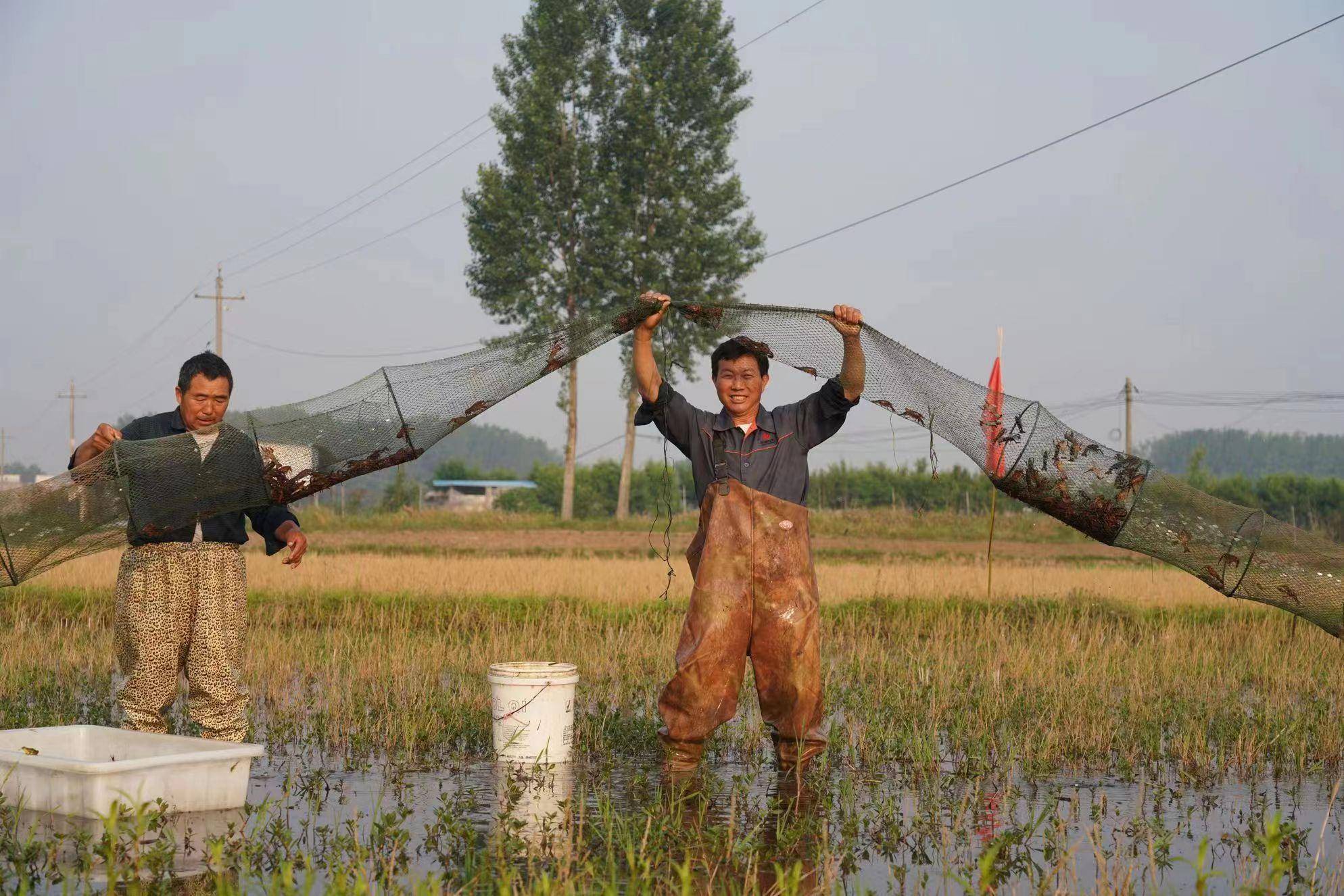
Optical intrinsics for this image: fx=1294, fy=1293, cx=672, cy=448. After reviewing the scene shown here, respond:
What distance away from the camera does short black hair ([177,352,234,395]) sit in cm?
566

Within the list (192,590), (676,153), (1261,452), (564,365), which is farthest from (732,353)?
(1261,452)

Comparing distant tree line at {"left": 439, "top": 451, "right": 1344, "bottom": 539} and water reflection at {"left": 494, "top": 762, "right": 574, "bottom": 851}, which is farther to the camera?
distant tree line at {"left": 439, "top": 451, "right": 1344, "bottom": 539}

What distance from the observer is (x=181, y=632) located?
18.5ft

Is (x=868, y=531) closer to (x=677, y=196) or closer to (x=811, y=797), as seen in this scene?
(x=677, y=196)

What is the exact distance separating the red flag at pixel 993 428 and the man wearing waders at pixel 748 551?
71 cm

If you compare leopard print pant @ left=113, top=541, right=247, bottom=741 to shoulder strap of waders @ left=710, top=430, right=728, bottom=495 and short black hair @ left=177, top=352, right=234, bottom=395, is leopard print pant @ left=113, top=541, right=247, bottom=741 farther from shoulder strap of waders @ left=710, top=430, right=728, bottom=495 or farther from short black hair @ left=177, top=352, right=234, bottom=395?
shoulder strap of waders @ left=710, top=430, right=728, bottom=495

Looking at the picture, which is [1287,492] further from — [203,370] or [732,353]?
[203,370]

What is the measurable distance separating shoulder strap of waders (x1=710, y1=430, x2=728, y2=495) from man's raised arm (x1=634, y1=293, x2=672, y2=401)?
35cm

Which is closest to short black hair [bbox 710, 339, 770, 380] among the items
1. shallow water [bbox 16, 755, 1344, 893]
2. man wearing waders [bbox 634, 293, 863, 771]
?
man wearing waders [bbox 634, 293, 863, 771]

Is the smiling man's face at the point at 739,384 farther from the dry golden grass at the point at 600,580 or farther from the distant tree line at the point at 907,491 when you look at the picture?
the distant tree line at the point at 907,491

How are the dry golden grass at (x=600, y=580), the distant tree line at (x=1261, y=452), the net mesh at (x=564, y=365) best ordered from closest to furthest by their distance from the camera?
the net mesh at (x=564, y=365) < the dry golden grass at (x=600, y=580) < the distant tree line at (x=1261, y=452)

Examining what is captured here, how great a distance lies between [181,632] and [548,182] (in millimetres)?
31480

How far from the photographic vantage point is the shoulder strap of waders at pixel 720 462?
5.88 m

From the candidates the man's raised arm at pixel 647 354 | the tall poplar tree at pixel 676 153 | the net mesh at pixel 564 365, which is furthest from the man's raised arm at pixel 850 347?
the tall poplar tree at pixel 676 153
